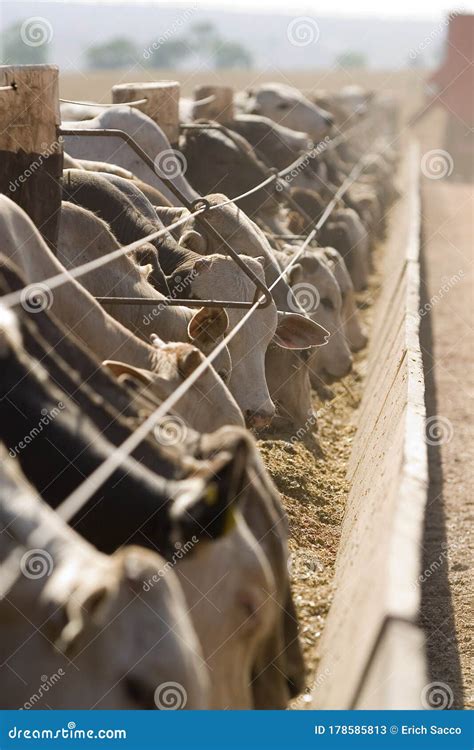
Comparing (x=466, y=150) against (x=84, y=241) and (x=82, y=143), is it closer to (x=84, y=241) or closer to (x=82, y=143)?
(x=82, y=143)

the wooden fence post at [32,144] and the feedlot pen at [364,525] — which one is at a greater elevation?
the wooden fence post at [32,144]

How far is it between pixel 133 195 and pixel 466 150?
36.9m

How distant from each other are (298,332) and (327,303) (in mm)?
3140

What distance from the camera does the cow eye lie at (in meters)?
10.1

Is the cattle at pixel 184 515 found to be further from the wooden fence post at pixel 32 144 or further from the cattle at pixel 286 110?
the cattle at pixel 286 110

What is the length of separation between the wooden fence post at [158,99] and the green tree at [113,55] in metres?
96.0

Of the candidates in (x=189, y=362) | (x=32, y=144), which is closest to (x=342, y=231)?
(x=32, y=144)

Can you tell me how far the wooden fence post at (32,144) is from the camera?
6.14m

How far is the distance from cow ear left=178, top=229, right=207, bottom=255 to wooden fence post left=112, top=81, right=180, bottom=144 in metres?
3.03

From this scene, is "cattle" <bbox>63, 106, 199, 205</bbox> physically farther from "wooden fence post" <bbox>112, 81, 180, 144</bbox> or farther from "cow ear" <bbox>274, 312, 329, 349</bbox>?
"cow ear" <bbox>274, 312, 329, 349</bbox>

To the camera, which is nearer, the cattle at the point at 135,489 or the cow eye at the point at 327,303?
the cattle at the point at 135,489

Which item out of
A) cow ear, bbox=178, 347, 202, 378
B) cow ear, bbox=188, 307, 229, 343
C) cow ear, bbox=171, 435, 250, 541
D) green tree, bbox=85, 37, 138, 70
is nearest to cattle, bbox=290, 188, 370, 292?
cow ear, bbox=188, 307, 229, 343

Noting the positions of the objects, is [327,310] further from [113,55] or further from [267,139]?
[113,55]

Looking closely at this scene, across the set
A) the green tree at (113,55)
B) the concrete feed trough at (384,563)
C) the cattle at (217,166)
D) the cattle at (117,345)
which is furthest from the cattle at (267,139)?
the green tree at (113,55)
